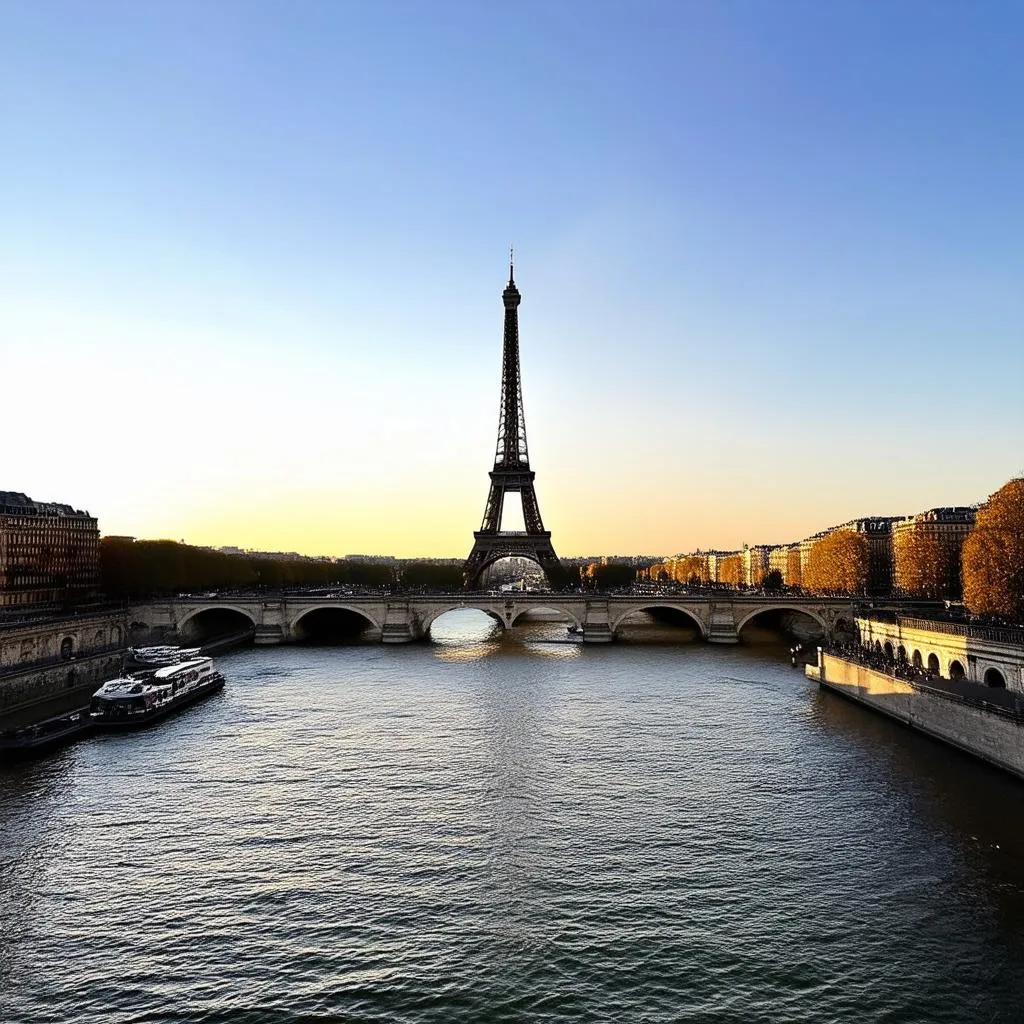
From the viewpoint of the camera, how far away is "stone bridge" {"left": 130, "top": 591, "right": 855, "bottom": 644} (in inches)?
3337

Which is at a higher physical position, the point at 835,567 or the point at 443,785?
the point at 835,567

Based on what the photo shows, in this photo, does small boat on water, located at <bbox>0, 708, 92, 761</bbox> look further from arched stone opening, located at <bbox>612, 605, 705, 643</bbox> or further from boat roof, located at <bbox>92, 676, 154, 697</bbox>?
arched stone opening, located at <bbox>612, 605, 705, 643</bbox>

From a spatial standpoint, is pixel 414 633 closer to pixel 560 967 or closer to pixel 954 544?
pixel 560 967

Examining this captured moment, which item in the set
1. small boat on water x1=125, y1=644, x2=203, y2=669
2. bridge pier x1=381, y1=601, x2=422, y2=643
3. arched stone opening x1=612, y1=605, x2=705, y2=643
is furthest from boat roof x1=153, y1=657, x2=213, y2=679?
arched stone opening x1=612, y1=605, x2=705, y2=643

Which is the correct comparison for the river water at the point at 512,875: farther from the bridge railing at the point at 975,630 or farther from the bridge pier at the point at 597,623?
the bridge pier at the point at 597,623

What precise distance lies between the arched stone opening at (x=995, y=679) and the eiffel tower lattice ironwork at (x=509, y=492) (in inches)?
3012

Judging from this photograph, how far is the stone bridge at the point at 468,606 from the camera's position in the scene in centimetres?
8475

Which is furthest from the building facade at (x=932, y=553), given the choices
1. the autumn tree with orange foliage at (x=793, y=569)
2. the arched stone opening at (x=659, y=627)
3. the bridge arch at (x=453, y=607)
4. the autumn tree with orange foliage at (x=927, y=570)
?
the bridge arch at (x=453, y=607)

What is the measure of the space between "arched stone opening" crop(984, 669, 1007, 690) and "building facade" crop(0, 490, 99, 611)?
84.0 m

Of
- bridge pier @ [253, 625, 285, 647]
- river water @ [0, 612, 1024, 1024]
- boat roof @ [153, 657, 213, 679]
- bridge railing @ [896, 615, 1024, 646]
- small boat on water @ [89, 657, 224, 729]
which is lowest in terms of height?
river water @ [0, 612, 1024, 1024]

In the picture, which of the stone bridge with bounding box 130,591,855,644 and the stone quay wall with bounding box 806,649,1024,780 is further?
the stone bridge with bounding box 130,591,855,644

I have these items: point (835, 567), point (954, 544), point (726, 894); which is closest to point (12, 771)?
point (726, 894)

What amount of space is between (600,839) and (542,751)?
12.1 metres

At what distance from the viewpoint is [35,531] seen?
10369 centimetres
